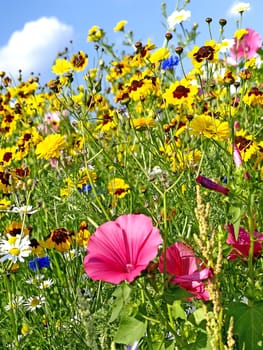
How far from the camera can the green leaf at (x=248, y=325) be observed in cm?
112

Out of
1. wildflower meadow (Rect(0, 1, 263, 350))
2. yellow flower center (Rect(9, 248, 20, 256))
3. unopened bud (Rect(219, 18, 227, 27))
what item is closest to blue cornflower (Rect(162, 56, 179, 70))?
wildflower meadow (Rect(0, 1, 263, 350))

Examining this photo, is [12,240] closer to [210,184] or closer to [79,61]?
[210,184]

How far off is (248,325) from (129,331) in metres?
0.20

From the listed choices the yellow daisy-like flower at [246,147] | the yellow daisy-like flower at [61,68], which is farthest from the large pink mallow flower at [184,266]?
the yellow daisy-like flower at [61,68]

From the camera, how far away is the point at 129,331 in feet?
3.71

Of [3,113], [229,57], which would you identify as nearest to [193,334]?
[229,57]

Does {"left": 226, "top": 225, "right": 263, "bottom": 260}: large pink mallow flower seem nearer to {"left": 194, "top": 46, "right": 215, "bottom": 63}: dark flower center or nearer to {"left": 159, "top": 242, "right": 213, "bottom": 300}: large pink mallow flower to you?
{"left": 159, "top": 242, "right": 213, "bottom": 300}: large pink mallow flower

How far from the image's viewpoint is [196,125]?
6.49 feet

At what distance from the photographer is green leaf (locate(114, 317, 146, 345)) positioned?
3.62ft

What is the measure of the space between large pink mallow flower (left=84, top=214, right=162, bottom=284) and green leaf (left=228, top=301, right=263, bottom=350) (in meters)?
0.21

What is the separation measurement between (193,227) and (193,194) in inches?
9.2

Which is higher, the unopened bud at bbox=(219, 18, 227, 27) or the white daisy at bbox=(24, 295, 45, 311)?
the unopened bud at bbox=(219, 18, 227, 27)

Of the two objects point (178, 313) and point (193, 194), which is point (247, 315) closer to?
point (178, 313)

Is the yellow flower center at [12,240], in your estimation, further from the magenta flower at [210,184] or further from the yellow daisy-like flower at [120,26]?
the yellow daisy-like flower at [120,26]
